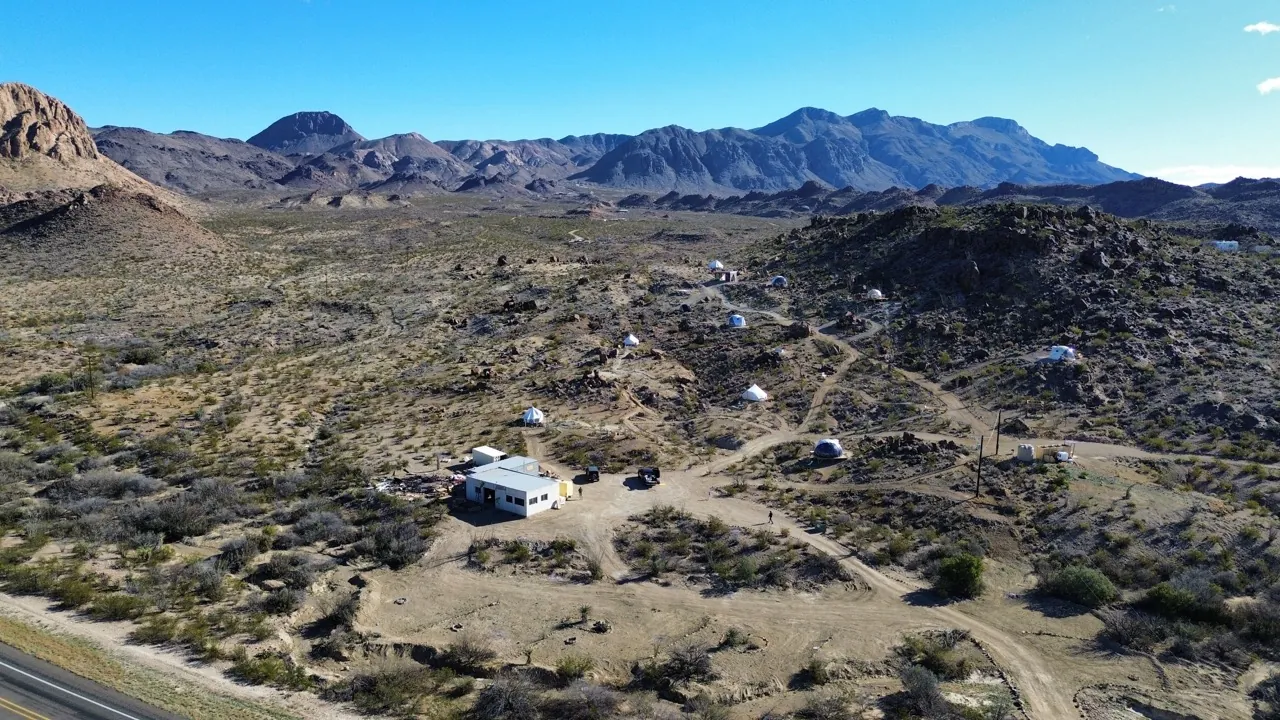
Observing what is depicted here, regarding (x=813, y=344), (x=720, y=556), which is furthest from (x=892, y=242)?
(x=720, y=556)

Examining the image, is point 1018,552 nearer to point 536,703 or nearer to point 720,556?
point 720,556

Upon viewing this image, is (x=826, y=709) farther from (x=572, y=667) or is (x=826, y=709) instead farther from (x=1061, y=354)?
(x=1061, y=354)

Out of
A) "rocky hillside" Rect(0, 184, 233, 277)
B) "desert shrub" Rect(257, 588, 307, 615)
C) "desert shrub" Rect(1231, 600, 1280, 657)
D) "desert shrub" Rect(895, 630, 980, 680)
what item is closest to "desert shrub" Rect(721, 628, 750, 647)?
"desert shrub" Rect(895, 630, 980, 680)

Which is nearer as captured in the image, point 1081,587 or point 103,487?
point 1081,587

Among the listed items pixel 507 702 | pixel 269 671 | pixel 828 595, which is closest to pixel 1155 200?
pixel 828 595

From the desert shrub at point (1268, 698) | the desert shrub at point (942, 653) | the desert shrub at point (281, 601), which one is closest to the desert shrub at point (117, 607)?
the desert shrub at point (281, 601)
